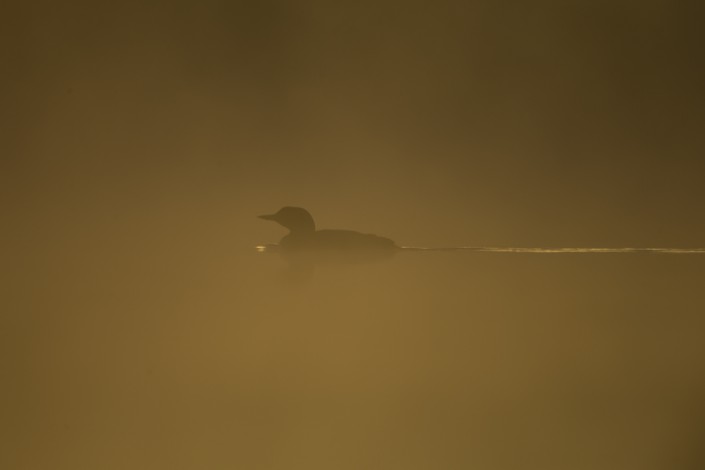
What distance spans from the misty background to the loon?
0.02 meters

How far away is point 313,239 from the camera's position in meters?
1.21

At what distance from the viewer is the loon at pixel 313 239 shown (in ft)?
3.95

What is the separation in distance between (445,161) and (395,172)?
0.10 m

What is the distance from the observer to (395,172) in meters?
1.23

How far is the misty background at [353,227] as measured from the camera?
1178mm

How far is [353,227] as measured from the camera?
1.22m

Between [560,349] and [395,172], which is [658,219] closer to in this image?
[560,349]

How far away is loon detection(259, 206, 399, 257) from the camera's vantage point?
1.21 metres

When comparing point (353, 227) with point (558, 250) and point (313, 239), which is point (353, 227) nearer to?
point (313, 239)

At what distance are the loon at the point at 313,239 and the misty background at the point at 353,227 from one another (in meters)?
0.02

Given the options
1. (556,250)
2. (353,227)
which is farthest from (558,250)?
(353,227)

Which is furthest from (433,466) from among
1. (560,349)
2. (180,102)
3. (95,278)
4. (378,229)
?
(180,102)

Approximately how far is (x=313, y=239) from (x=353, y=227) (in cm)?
8

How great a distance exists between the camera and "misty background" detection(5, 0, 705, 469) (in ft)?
3.86
